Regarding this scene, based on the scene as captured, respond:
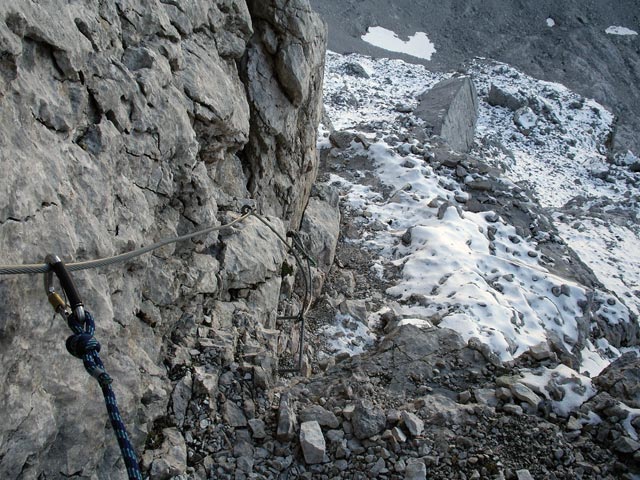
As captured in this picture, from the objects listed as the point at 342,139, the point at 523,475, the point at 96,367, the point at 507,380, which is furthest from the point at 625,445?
the point at 342,139

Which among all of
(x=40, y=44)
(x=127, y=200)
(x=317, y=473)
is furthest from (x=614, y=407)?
(x=40, y=44)

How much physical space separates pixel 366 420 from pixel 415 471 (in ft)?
1.66

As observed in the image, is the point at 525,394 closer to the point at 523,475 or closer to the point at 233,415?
the point at 523,475

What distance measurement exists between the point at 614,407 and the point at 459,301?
2854 millimetres

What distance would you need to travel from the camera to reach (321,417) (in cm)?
386

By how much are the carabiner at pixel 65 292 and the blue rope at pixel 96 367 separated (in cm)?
4

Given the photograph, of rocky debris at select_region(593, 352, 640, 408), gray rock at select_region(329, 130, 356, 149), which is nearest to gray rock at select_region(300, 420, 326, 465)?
rocky debris at select_region(593, 352, 640, 408)

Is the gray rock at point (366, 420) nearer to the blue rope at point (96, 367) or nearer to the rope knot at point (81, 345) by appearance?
the blue rope at point (96, 367)

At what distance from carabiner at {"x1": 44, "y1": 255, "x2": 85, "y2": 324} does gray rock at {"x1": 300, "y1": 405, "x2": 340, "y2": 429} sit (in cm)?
203

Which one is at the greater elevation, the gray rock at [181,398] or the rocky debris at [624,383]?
the rocky debris at [624,383]

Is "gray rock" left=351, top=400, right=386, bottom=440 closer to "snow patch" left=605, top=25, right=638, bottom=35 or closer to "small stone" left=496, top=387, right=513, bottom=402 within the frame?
"small stone" left=496, top=387, right=513, bottom=402

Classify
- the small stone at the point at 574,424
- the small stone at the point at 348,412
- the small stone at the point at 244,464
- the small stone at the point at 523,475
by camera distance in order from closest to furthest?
the small stone at the point at 244,464 → the small stone at the point at 523,475 → the small stone at the point at 348,412 → the small stone at the point at 574,424

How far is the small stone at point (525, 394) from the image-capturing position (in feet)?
14.3

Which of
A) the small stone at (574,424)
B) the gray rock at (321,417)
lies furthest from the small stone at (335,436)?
the small stone at (574,424)
